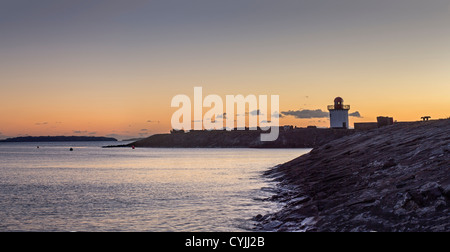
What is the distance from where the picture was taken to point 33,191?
32.8 metres

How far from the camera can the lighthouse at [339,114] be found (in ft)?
379

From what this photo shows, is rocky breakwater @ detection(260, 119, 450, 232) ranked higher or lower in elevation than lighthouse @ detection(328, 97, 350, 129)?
lower

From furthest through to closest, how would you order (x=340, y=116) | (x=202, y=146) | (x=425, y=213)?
1. (x=202, y=146)
2. (x=340, y=116)
3. (x=425, y=213)

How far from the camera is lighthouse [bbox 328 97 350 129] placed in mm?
115625

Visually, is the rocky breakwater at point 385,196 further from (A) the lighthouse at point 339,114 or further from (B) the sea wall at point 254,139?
(B) the sea wall at point 254,139

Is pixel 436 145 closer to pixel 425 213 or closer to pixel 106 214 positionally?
pixel 425 213

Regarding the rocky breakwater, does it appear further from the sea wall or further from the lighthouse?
the sea wall

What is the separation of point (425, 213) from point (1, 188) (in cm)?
3441

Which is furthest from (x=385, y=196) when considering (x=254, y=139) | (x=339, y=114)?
(x=254, y=139)

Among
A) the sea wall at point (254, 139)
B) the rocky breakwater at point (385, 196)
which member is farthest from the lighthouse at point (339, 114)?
the rocky breakwater at point (385, 196)

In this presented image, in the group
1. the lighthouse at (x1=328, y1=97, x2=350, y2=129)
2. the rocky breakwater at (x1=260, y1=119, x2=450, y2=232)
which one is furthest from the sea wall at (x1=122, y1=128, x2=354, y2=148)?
the rocky breakwater at (x1=260, y1=119, x2=450, y2=232)

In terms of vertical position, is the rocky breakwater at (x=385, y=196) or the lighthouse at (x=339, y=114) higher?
the lighthouse at (x=339, y=114)
